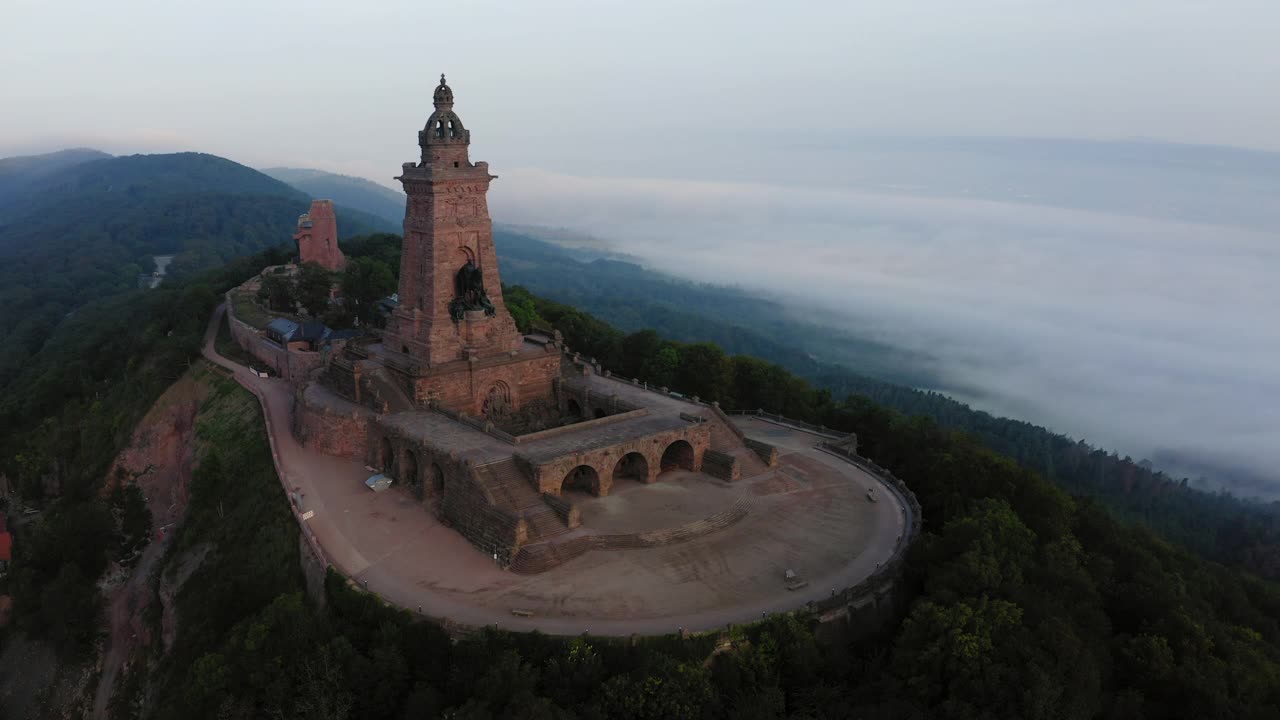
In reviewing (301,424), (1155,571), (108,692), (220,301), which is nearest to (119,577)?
(108,692)

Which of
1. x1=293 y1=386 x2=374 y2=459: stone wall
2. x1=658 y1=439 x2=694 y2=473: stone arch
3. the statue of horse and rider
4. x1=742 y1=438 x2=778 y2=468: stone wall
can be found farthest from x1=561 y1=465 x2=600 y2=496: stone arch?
the statue of horse and rider

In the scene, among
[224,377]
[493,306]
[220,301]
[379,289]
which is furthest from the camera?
[220,301]

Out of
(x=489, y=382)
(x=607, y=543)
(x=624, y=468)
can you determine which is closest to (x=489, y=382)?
(x=489, y=382)

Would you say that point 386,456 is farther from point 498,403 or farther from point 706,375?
point 706,375

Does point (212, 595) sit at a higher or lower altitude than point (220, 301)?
lower

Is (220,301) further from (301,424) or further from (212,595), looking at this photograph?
(212,595)

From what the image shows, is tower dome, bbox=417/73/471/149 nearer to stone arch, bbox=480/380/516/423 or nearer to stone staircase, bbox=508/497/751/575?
stone arch, bbox=480/380/516/423

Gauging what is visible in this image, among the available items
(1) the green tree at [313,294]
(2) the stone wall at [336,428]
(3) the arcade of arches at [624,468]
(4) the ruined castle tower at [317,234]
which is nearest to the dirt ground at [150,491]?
(2) the stone wall at [336,428]
